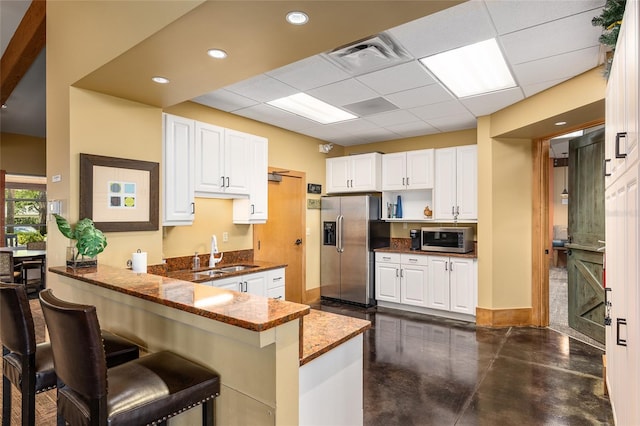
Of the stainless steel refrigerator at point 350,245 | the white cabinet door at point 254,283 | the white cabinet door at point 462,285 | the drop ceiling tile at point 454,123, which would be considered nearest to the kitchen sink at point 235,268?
the white cabinet door at point 254,283

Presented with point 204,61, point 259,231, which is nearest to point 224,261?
point 259,231

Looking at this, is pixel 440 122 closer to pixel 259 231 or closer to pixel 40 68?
pixel 259 231

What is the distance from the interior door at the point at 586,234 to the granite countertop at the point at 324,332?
3.57m

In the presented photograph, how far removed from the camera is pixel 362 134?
562 cm

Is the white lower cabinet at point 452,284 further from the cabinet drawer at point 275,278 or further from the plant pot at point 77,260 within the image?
the plant pot at point 77,260

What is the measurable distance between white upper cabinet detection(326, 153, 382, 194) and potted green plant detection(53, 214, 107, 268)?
397 centimetres

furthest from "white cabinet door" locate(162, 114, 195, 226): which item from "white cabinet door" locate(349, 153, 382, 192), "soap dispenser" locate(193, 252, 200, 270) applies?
"white cabinet door" locate(349, 153, 382, 192)

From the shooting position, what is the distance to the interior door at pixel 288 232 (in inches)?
199

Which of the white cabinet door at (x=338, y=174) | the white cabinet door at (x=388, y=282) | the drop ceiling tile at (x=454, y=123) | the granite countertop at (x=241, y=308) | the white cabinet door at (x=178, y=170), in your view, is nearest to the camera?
the granite countertop at (x=241, y=308)

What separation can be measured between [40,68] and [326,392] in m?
4.54

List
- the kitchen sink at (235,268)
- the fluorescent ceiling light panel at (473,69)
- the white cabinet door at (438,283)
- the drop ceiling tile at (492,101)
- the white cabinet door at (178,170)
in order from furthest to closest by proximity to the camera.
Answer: the white cabinet door at (438,283) → the kitchen sink at (235,268) → the drop ceiling tile at (492,101) → the white cabinet door at (178,170) → the fluorescent ceiling light panel at (473,69)

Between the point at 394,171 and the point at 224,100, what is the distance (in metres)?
2.82

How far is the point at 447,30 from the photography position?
254cm

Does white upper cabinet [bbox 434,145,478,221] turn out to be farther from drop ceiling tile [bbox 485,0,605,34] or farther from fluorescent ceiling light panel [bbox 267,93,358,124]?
drop ceiling tile [bbox 485,0,605,34]
